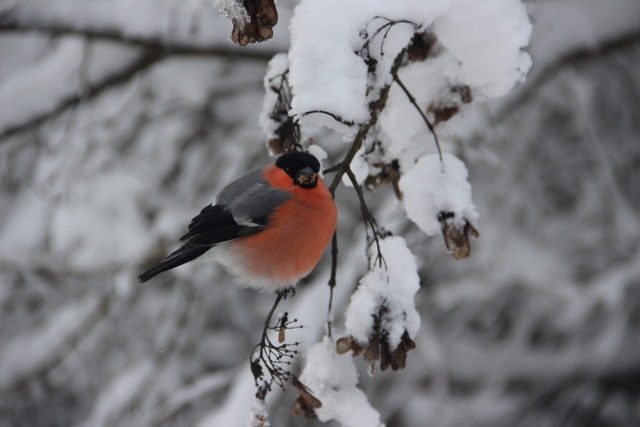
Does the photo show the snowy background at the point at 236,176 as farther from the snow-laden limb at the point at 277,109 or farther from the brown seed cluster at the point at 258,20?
the brown seed cluster at the point at 258,20

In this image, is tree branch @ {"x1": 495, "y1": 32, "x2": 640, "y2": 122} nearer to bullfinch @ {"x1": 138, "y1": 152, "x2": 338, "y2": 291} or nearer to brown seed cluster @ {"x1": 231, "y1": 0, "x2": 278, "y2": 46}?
bullfinch @ {"x1": 138, "y1": 152, "x2": 338, "y2": 291}

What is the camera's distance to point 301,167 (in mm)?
1419

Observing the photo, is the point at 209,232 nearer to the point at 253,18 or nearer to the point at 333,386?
the point at 333,386

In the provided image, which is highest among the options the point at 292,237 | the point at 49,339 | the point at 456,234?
the point at 49,339

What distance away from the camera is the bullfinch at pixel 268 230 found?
156 centimetres

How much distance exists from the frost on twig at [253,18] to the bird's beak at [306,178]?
1.53 ft

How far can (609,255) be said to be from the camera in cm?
302

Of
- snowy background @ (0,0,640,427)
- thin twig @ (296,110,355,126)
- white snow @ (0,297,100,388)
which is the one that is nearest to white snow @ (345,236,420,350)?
thin twig @ (296,110,355,126)

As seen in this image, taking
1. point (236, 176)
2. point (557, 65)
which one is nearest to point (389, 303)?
point (557, 65)

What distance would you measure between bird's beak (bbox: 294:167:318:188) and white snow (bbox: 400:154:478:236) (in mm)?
296

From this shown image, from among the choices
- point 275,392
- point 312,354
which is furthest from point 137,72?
point 312,354

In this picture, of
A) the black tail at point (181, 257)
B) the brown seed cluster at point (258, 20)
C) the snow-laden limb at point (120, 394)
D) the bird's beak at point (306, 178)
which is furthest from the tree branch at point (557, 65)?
the snow-laden limb at point (120, 394)

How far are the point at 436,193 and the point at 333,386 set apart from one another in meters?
0.56

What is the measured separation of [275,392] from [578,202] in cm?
221
